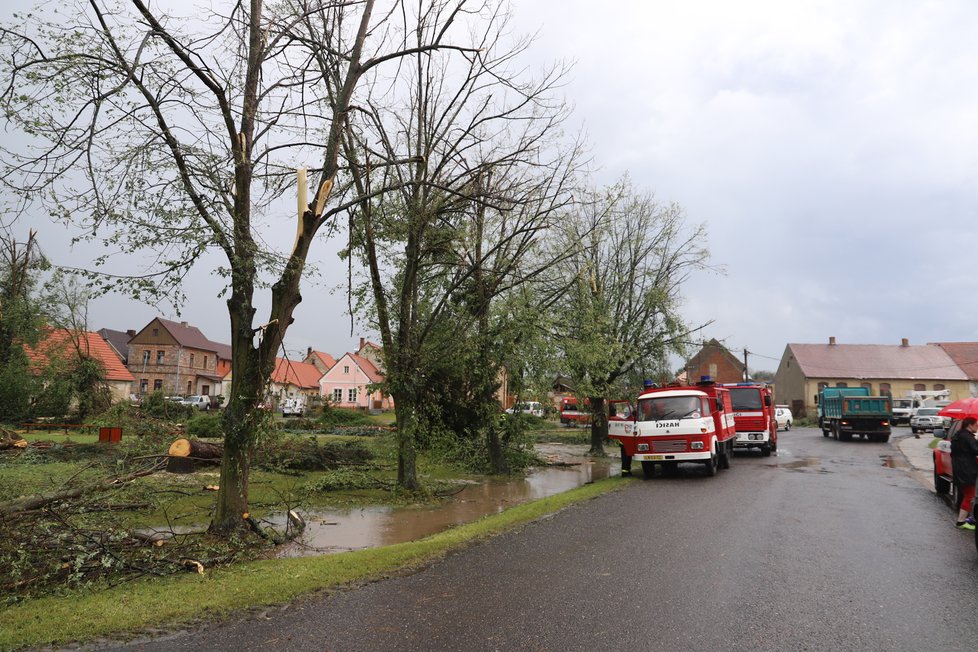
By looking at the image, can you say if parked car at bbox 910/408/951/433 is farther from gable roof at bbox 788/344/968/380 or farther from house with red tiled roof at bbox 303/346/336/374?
house with red tiled roof at bbox 303/346/336/374

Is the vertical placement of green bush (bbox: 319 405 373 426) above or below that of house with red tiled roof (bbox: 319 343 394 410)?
below

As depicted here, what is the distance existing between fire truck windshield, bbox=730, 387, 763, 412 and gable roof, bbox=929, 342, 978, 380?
5412 cm

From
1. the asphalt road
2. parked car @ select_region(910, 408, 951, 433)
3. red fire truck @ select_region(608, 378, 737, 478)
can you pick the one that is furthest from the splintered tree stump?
parked car @ select_region(910, 408, 951, 433)

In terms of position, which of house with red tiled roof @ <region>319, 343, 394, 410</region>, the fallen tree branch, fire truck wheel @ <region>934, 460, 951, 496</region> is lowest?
fire truck wheel @ <region>934, 460, 951, 496</region>

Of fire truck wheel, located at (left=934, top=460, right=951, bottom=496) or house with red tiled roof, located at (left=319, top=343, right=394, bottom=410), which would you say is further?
house with red tiled roof, located at (left=319, top=343, right=394, bottom=410)

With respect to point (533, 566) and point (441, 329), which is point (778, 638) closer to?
point (533, 566)

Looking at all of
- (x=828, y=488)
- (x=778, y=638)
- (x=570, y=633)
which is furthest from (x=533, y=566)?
(x=828, y=488)

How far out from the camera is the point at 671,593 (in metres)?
6.40

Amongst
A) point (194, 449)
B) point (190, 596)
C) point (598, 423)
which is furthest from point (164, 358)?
point (190, 596)

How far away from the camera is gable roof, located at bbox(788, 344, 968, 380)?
6431 centimetres

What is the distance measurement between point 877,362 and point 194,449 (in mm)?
68921

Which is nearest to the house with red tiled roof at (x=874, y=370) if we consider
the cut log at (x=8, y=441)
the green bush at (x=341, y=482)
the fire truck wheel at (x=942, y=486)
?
the fire truck wheel at (x=942, y=486)

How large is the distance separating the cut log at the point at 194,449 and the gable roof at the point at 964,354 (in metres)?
72.0

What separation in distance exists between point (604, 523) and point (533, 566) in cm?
326
